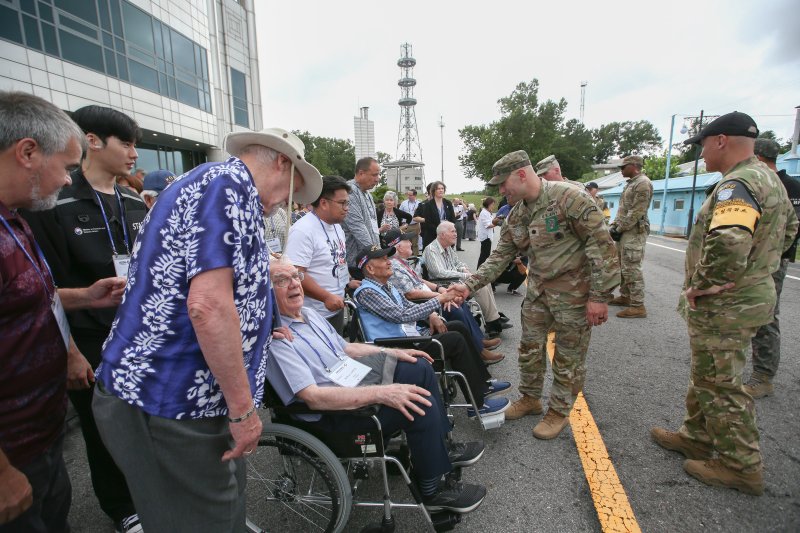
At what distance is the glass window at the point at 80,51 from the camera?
432 inches

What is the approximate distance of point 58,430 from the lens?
4.67 feet

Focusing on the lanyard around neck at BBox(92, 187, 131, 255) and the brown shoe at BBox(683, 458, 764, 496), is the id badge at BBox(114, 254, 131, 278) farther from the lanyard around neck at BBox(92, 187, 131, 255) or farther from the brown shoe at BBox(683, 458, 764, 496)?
the brown shoe at BBox(683, 458, 764, 496)

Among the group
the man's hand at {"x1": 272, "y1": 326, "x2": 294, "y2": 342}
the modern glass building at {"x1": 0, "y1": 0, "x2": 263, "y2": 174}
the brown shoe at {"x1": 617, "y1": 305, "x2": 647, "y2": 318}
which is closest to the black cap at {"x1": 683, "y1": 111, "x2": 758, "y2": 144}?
the man's hand at {"x1": 272, "y1": 326, "x2": 294, "y2": 342}

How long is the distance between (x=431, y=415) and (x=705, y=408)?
1.64m

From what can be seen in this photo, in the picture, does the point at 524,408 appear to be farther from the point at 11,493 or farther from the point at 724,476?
the point at 11,493

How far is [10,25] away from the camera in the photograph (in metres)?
9.61

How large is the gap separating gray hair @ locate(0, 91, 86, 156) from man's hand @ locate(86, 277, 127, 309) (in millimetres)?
610

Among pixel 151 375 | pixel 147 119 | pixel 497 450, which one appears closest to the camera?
pixel 151 375

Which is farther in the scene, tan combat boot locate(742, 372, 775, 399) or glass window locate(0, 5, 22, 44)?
glass window locate(0, 5, 22, 44)

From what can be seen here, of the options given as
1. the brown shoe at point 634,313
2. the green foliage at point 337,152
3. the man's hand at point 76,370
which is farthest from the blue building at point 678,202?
the green foliage at point 337,152

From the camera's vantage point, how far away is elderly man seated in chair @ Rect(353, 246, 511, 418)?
274 centimetres

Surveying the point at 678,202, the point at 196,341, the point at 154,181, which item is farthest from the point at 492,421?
the point at 678,202

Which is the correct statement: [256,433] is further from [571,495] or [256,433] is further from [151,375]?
[571,495]

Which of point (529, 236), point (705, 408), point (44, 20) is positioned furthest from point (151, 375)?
point (44, 20)
